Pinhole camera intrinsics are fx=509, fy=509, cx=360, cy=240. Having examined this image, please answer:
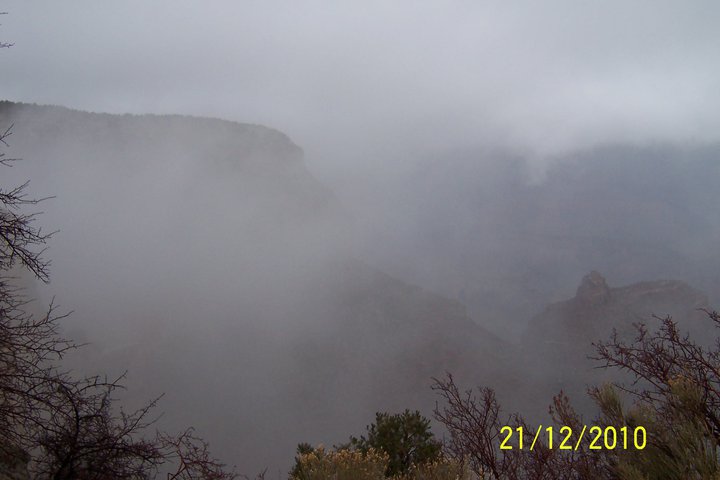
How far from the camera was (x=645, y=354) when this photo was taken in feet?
30.5

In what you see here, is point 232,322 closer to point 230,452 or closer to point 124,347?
point 124,347

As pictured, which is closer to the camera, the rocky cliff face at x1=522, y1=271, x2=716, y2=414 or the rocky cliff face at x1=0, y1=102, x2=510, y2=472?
the rocky cliff face at x1=0, y1=102, x2=510, y2=472

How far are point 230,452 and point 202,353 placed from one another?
19369mm
